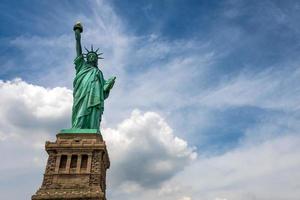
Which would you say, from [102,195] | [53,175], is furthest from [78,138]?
[102,195]

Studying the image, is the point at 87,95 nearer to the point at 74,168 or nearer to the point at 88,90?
the point at 88,90

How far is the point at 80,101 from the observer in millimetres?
35719

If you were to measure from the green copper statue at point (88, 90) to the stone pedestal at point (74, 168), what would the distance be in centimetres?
222

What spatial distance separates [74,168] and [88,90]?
806 centimetres

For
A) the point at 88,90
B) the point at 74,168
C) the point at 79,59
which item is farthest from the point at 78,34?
the point at 74,168

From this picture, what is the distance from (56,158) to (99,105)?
6.63 m

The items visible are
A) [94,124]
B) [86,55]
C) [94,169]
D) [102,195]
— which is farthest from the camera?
[86,55]

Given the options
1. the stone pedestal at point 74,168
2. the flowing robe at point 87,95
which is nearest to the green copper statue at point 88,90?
the flowing robe at point 87,95

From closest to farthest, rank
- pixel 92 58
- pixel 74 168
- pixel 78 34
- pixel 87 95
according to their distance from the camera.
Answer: pixel 74 168, pixel 87 95, pixel 78 34, pixel 92 58

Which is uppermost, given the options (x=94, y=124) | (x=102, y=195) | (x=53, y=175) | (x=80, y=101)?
(x=80, y=101)

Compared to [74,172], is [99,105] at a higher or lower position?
higher

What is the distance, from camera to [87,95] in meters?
35.9

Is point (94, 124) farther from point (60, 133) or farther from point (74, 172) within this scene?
point (74, 172)

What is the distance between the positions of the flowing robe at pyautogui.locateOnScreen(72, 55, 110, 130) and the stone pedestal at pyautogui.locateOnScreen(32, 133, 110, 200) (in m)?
2.10
